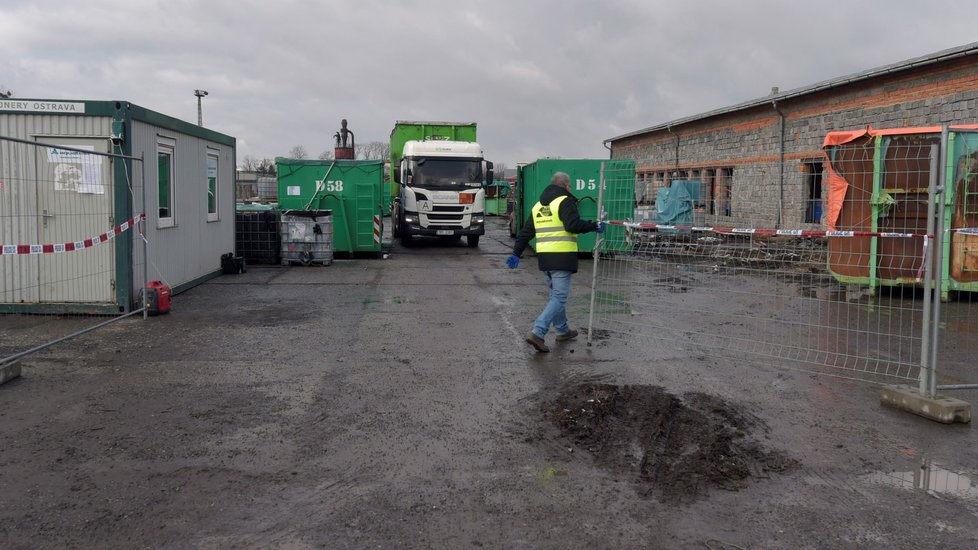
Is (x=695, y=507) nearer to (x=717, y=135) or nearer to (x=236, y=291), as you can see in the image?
(x=236, y=291)

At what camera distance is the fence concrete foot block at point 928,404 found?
595cm

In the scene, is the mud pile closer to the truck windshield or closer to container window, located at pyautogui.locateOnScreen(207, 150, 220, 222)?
container window, located at pyautogui.locateOnScreen(207, 150, 220, 222)

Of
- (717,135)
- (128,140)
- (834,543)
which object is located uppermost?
(717,135)

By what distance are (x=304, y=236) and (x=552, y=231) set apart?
1017cm

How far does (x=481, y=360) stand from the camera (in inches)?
315

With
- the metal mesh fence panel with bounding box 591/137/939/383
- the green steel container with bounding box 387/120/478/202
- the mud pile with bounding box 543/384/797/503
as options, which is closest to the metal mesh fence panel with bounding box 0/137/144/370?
the metal mesh fence panel with bounding box 591/137/939/383

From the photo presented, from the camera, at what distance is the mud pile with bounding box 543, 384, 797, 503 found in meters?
4.80

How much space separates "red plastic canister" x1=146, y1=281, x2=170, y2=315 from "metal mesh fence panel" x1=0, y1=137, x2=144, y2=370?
6.6 inches

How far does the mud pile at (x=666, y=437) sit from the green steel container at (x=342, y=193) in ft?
42.9

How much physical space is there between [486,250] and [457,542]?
1882cm

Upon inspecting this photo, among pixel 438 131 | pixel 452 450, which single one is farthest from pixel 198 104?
pixel 452 450

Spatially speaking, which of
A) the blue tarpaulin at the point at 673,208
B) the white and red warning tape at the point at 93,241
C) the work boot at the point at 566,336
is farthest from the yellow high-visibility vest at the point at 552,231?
the blue tarpaulin at the point at 673,208

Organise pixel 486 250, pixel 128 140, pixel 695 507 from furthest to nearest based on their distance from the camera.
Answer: pixel 486 250 → pixel 128 140 → pixel 695 507

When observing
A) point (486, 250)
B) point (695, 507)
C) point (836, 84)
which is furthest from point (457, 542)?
point (836, 84)
